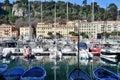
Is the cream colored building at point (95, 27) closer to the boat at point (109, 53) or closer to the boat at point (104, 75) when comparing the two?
the boat at point (109, 53)

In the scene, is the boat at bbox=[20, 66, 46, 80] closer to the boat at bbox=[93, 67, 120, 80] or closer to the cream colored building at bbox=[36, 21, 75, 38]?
the boat at bbox=[93, 67, 120, 80]

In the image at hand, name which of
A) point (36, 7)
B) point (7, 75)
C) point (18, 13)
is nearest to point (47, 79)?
point (7, 75)

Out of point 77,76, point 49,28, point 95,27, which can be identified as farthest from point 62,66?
point 49,28

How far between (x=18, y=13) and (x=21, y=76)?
565 ft

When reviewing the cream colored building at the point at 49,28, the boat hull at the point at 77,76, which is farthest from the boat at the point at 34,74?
the cream colored building at the point at 49,28

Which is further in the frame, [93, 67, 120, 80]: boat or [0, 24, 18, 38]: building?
[0, 24, 18, 38]: building

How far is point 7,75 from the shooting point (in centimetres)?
2627

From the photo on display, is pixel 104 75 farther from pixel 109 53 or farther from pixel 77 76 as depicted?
pixel 109 53

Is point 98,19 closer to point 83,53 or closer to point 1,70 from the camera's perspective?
point 83,53

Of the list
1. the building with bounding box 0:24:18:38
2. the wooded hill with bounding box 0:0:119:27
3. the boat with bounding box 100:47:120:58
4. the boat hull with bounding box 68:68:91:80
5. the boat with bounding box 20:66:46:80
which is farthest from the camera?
the building with bounding box 0:24:18:38

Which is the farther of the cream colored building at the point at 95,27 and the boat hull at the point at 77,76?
the cream colored building at the point at 95,27

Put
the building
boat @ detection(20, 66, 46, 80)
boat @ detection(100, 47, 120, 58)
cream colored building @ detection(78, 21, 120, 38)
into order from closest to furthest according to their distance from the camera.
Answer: boat @ detection(20, 66, 46, 80) → boat @ detection(100, 47, 120, 58) → cream colored building @ detection(78, 21, 120, 38) → the building

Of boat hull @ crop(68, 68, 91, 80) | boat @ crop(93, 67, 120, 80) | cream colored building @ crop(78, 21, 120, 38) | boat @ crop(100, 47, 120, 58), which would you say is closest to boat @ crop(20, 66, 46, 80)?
boat hull @ crop(68, 68, 91, 80)

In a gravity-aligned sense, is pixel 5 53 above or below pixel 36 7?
below
